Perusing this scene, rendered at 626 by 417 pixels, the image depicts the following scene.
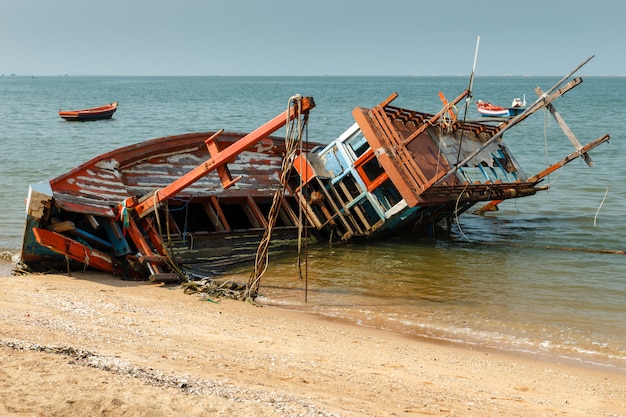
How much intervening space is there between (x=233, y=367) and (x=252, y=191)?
823 cm

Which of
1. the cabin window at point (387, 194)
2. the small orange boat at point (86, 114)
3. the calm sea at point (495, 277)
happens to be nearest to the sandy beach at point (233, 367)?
the calm sea at point (495, 277)

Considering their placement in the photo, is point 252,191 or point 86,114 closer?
point 252,191

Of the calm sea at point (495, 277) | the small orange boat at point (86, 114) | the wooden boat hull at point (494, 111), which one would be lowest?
the calm sea at point (495, 277)

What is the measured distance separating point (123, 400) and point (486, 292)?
323 inches

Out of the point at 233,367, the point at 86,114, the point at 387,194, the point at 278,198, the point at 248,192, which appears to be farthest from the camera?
the point at 86,114

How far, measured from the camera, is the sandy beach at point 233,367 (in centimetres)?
531

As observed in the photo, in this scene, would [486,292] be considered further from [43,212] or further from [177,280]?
[43,212]

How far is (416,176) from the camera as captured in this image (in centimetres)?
1326

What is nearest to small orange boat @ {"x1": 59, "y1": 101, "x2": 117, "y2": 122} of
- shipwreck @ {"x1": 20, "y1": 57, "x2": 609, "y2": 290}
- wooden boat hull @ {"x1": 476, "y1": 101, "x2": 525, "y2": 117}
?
wooden boat hull @ {"x1": 476, "y1": 101, "x2": 525, "y2": 117}

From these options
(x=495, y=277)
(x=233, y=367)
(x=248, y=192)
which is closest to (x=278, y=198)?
(x=233, y=367)

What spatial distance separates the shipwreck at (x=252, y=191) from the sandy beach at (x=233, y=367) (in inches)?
43.5

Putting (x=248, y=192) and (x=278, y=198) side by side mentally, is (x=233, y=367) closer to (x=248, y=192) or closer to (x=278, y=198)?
(x=278, y=198)

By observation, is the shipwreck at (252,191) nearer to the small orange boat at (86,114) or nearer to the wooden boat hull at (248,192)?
the wooden boat hull at (248,192)

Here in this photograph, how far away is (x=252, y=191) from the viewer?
14680 mm
